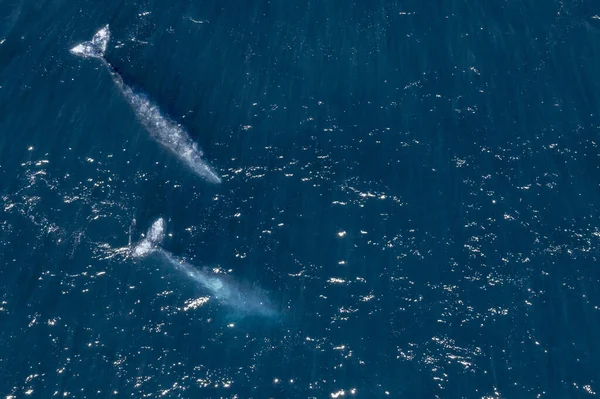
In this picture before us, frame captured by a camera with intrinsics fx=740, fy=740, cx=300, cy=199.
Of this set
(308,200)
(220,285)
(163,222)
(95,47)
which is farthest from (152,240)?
(95,47)

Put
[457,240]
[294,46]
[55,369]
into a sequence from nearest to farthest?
[55,369] < [457,240] < [294,46]

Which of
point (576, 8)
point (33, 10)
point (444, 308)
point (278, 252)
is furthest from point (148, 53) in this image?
point (576, 8)

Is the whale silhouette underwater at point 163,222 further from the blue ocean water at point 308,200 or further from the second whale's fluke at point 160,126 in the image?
the blue ocean water at point 308,200

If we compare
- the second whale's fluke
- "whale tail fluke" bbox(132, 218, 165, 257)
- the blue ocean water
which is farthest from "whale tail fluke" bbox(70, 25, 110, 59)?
"whale tail fluke" bbox(132, 218, 165, 257)

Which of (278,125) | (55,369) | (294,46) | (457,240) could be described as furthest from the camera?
(294,46)

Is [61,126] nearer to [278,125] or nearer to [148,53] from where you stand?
[148,53]

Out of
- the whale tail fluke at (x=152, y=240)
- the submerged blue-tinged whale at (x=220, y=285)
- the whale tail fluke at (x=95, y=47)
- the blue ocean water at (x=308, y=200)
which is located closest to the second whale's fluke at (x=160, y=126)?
the whale tail fluke at (x=95, y=47)

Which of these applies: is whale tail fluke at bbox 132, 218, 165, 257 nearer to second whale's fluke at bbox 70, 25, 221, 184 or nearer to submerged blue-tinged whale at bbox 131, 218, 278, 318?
submerged blue-tinged whale at bbox 131, 218, 278, 318
